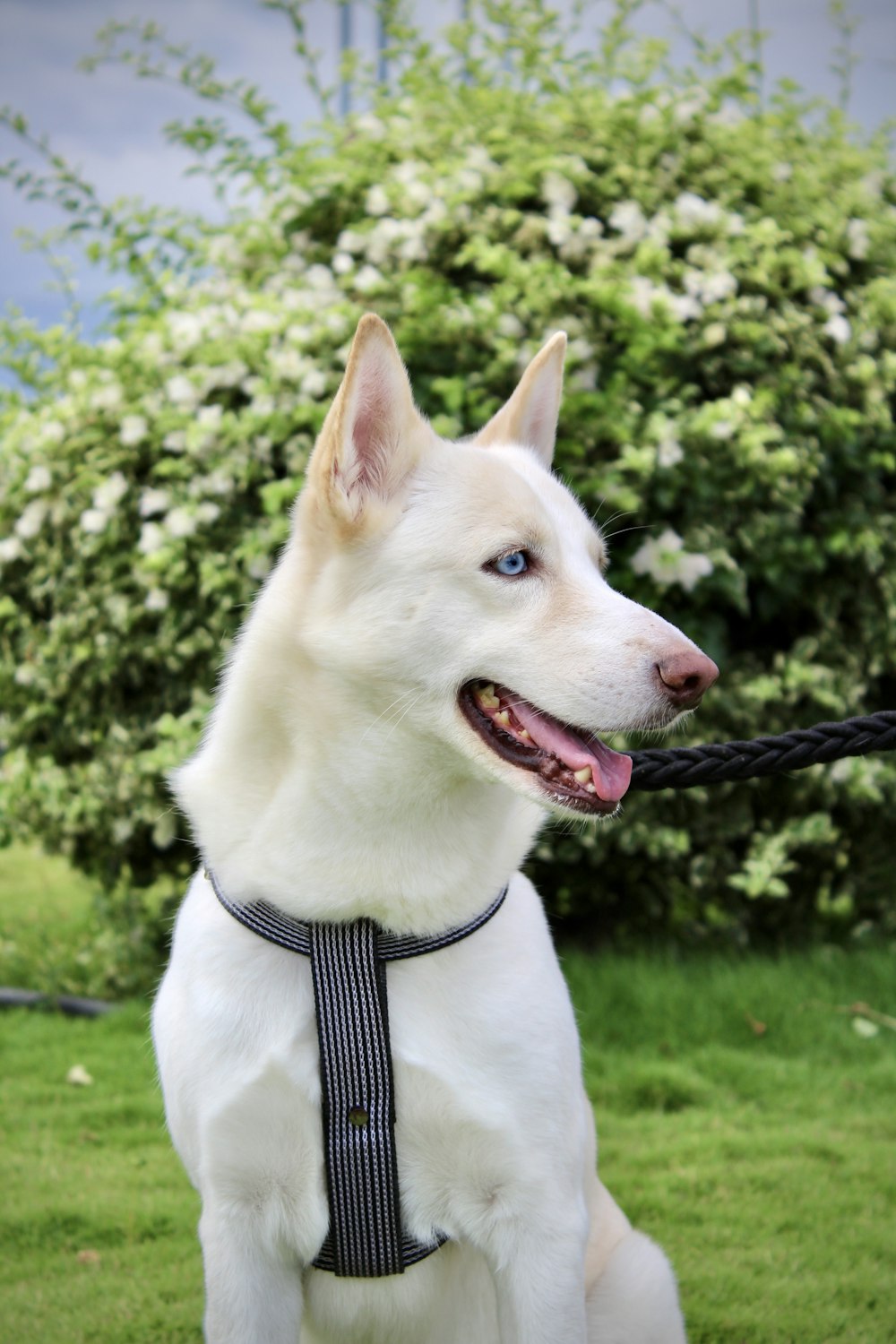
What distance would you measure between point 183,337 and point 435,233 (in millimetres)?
1079

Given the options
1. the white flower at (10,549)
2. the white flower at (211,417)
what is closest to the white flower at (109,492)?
the white flower at (211,417)

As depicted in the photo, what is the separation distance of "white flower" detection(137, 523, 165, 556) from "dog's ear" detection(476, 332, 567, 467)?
2524 mm

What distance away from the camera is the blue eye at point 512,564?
6.80 ft

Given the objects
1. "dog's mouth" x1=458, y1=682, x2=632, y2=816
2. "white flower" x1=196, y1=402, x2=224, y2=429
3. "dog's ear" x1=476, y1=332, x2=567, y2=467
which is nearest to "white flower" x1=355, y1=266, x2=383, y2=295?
"white flower" x1=196, y1=402, x2=224, y2=429

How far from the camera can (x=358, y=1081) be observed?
196 centimetres

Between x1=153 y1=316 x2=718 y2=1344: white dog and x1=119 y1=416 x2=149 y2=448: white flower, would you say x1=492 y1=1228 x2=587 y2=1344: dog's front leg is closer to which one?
x1=153 y1=316 x2=718 y2=1344: white dog

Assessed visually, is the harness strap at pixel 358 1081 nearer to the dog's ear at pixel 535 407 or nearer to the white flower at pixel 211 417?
the dog's ear at pixel 535 407

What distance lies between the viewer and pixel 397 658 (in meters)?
2.02

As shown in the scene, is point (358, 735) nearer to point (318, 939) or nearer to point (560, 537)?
point (318, 939)

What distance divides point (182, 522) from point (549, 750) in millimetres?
3013

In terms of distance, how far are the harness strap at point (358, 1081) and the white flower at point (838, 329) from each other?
3.72 metres

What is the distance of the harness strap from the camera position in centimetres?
196

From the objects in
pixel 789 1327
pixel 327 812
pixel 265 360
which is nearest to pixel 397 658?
pixel 327 812

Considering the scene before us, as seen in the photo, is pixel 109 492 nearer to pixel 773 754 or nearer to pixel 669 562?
pixel 669 562
